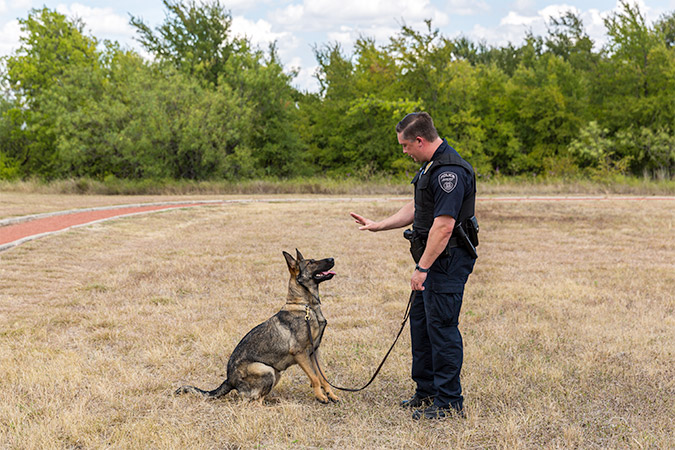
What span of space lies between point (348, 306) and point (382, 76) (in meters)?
33.0

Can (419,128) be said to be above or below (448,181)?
above

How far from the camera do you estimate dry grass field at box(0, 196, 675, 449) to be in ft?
12.1

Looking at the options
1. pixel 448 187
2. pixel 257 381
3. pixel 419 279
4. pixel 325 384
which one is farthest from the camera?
pixel 325 384

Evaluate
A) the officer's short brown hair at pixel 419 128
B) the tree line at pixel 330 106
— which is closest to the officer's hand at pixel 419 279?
the officer's short brown hair at pixel 419 128

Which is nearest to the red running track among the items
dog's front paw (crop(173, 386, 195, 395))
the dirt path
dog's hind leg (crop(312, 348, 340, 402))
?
the dirt path

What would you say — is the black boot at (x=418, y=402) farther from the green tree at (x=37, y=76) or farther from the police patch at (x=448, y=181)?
the green tree at (x=37, y=76)

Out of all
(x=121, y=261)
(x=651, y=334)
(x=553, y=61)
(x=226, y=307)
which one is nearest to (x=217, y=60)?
(x=553, y=61)

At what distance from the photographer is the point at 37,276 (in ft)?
27.6

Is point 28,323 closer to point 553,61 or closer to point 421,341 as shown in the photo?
point 421,341

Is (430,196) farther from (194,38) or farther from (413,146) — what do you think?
(194,38)

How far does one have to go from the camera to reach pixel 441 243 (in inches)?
140

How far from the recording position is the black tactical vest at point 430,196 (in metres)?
3.65

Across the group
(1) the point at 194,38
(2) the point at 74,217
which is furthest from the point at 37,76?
(2) the point at 74,217

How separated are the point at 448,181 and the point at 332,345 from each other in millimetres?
2565
